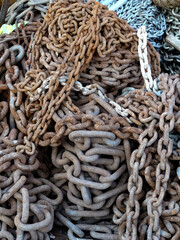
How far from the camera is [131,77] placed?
2.35 meters

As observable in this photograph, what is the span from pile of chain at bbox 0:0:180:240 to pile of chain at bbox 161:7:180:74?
2.45ft

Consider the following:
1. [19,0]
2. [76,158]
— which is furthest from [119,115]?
[19,0]

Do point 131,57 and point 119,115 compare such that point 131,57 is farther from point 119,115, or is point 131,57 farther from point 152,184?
point 152,184

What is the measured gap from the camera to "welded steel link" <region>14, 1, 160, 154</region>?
2066 millimetres

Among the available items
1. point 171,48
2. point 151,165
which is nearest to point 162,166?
point 151,165

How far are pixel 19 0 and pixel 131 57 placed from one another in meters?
1.49

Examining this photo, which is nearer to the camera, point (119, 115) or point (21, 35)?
point (119, 115)

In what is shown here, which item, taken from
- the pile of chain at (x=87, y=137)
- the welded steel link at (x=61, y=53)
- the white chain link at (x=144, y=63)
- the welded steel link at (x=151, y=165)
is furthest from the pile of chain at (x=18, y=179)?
the white chain link at (x=144, y=63)

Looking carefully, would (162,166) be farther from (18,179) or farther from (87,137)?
(18,179)

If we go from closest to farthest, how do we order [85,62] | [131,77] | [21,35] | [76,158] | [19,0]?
[76,158], [85,62], [131,77], [21,35], [19,0]

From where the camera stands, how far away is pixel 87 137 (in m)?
1.92

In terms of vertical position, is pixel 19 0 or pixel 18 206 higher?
pixel 19 0

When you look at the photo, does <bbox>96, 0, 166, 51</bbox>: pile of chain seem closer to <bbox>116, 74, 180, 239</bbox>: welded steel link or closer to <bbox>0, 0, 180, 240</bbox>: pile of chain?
<bbox>0, 0, 180, 240</bbox>: pile of chain

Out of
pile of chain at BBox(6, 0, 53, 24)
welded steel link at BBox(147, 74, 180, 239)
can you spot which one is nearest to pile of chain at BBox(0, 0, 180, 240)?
welded steel link at BBox(147, 74, 180, 239)
